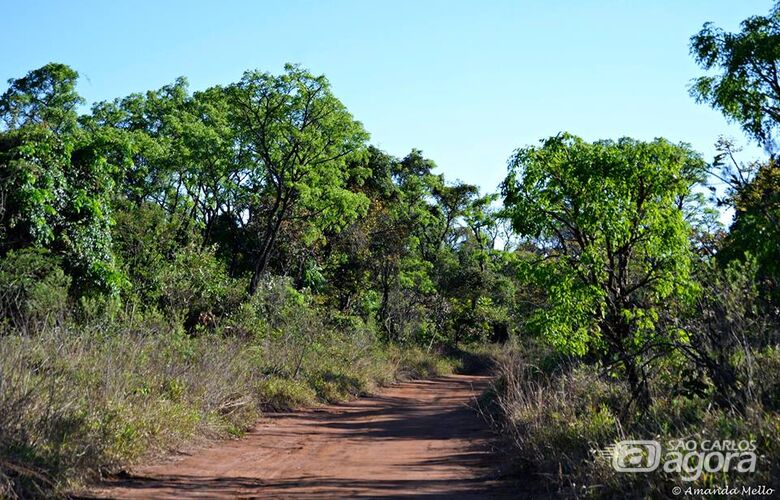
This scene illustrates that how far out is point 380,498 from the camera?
6820 millimetres

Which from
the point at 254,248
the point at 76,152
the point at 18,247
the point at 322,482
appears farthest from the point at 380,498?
the point at 254,248

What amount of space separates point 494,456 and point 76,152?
45.3 ft

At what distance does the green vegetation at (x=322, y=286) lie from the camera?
22.4ft

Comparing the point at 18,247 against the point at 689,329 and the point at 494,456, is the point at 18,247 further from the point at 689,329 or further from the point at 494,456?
the point at 689,329

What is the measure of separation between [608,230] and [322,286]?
2409cm

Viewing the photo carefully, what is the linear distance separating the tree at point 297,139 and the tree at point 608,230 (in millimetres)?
16218

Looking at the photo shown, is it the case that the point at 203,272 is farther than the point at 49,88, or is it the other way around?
the point at 49,88

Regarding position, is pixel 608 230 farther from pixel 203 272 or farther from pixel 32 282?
pixel 203 272

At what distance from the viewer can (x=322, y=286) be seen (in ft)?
107

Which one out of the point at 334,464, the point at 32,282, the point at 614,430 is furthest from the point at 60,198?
the point at 614,430
